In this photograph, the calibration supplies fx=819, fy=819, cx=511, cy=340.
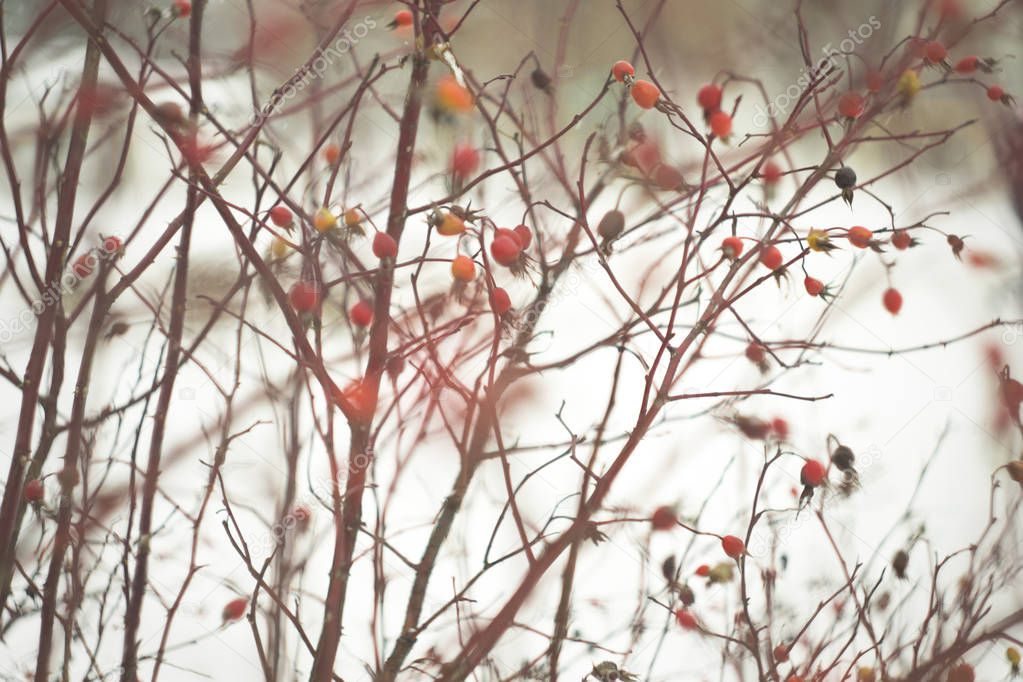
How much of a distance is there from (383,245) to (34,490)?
30cm

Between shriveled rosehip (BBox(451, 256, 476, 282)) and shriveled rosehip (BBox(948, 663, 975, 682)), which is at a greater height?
shriveled rosehip (BBox(451, 256, 476, 282))

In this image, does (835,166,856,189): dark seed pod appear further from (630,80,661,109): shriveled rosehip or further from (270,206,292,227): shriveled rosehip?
(270,206,292,227): shriveled rosehip

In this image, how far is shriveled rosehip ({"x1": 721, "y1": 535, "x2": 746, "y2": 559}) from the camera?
0.57 metres

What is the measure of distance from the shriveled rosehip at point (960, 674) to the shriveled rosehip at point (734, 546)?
0.24 meters

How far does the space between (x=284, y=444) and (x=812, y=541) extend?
63 cm

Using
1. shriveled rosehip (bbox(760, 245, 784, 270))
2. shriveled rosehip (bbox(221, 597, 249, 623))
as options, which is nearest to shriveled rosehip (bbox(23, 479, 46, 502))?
shriveled rosehip (bbox(221, 597, 249, 623))

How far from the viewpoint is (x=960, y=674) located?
66cm

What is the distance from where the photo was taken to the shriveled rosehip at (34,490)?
55 centimetres

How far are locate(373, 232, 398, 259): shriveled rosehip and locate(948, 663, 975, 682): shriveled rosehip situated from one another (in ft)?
1.83

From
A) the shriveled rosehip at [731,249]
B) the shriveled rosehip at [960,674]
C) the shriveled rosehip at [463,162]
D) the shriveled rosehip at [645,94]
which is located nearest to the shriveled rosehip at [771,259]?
the shriveled rosehip at [731,249]

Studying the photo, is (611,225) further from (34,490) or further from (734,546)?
(34,490)

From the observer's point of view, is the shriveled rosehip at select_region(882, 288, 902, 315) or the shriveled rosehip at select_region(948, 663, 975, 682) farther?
the shriveled rosehip at select_region(882, 288, 902, 315)

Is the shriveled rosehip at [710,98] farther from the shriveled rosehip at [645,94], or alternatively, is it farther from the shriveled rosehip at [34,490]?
the shriveled rosehip at [34,490]

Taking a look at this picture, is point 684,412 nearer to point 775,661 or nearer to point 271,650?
point 775,661
